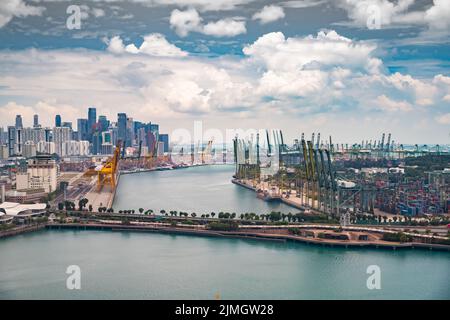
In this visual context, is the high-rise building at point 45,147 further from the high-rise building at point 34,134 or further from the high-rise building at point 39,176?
the high-rise building at point 39,176

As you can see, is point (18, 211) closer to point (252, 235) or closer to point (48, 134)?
point (252, 235)

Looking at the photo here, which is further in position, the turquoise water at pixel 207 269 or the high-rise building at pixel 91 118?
the high-rise building at pixel 91 118

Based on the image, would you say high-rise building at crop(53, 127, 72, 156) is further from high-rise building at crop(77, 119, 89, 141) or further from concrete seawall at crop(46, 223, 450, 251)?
concrete seawall at crop(46, 223, 450, 251)

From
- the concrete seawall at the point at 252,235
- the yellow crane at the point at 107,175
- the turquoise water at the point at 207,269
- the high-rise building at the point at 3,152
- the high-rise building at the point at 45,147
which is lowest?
the turquoise water at the point at 207,269

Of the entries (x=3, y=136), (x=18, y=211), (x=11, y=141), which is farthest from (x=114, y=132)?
(x=18, y=211)

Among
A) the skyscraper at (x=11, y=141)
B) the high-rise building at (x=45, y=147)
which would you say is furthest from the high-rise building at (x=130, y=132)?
the skyscraper at (x=11, y=141)

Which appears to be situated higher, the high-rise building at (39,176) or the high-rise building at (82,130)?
the high-rise building at (82,130)
